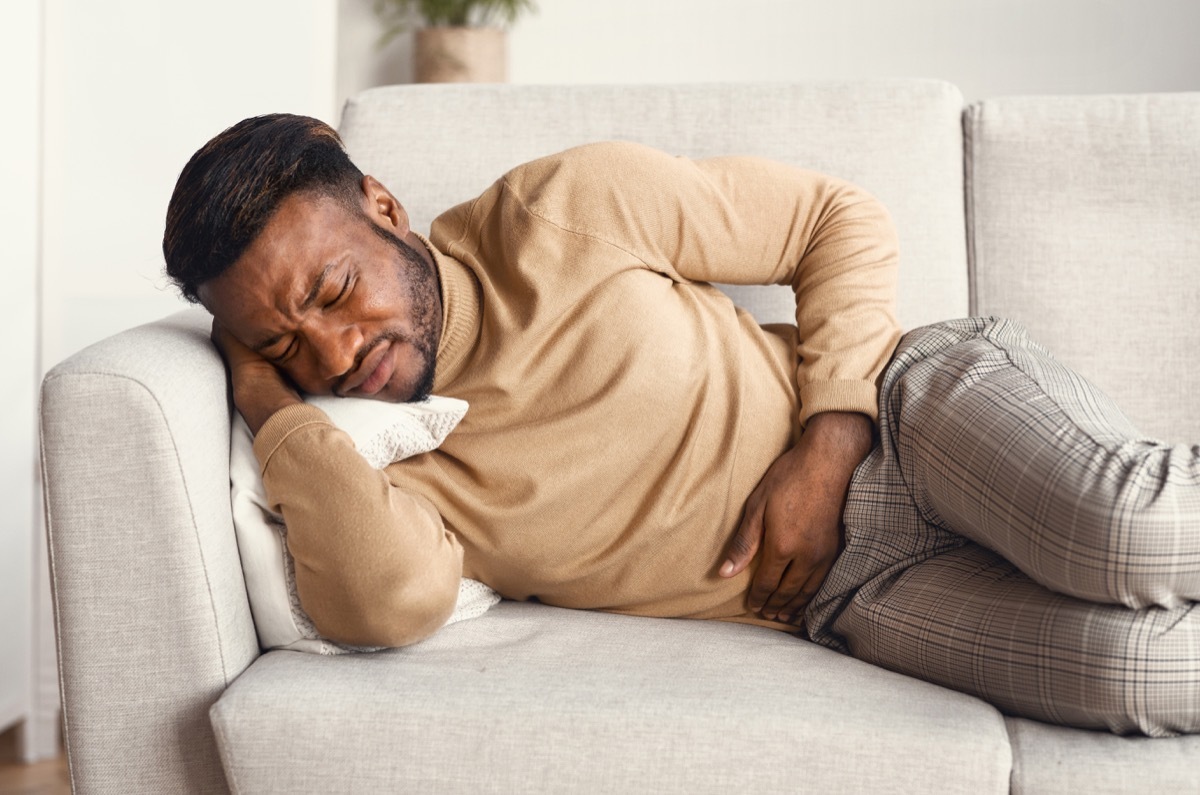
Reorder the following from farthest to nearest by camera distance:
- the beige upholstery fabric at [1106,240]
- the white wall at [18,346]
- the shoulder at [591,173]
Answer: the white wall at [18,346]
the beige upholstery fabric at [1106,240]
the shoulder at [591,173]

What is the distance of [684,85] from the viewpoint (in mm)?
1731

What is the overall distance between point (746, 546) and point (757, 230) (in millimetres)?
397

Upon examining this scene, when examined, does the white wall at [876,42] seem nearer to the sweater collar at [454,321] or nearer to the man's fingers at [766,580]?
the sweater collar at [454,321]

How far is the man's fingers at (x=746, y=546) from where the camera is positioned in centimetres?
128

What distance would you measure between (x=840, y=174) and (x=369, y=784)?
41.7 inches

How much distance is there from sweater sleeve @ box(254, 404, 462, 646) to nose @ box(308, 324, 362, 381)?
0.25 feet

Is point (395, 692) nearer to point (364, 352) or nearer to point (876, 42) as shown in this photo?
point (364, 352)

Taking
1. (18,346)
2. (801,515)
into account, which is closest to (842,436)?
(801,515)

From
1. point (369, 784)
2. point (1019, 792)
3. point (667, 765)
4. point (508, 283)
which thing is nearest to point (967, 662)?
point (1019, 792)

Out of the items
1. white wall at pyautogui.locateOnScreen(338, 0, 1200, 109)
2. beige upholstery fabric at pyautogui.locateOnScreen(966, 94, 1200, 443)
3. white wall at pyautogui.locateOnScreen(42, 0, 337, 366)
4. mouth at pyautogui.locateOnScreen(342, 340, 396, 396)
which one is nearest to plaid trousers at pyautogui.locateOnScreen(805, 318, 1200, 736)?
beige upholstery fabric at pyautogui.locateOnScreen(966, 94, 1200, 443)

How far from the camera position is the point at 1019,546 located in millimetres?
1068

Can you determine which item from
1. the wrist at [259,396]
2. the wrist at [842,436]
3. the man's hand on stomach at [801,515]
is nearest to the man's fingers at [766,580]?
the man's hand on stomach at [801,515]

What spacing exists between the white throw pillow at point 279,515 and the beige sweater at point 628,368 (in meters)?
0.04

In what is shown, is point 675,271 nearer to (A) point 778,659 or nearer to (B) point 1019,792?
(A) point 778,659
